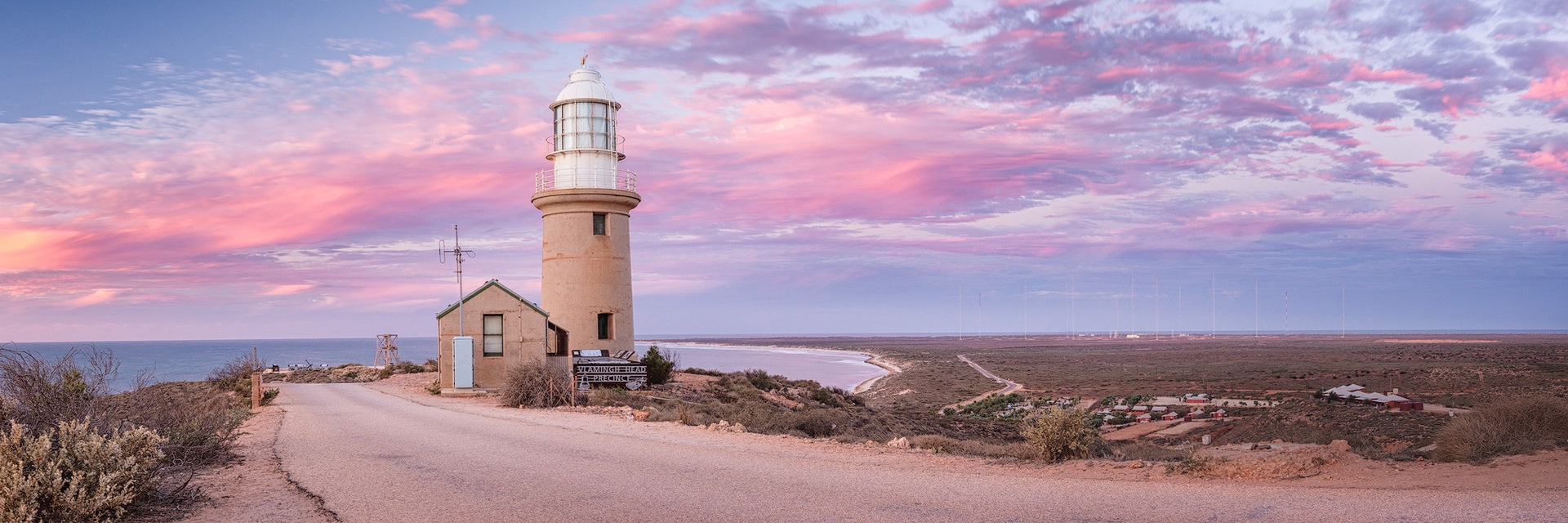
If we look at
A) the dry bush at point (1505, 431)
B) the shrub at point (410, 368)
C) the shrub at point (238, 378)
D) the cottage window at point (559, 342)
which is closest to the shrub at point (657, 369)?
the cottage window at point (559, 342)

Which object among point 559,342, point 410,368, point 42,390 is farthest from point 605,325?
point 42,390

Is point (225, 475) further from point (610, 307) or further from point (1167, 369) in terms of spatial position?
point (1167, 369)

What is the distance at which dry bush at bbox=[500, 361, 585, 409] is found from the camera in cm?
2061

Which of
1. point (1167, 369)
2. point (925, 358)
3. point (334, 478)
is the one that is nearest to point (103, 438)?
point (334, 478)

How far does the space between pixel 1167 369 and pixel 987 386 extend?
67.1 ft

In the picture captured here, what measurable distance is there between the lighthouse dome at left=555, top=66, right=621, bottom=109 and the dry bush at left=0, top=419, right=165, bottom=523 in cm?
2061

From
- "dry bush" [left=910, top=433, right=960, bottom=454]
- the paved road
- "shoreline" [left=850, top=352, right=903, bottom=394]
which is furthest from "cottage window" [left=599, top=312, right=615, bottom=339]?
"shoreline" [left=850, top=352, right=903, bottom=394]

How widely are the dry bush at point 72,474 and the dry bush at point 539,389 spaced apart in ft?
40.3

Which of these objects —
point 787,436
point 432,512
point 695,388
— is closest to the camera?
point 432,512

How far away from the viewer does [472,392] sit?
2534 cm

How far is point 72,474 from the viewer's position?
25.0ft

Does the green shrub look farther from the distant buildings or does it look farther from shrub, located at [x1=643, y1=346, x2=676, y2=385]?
the distant buildings

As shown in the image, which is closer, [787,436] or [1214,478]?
[1214,478]

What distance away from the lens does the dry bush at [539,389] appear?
20.6m
